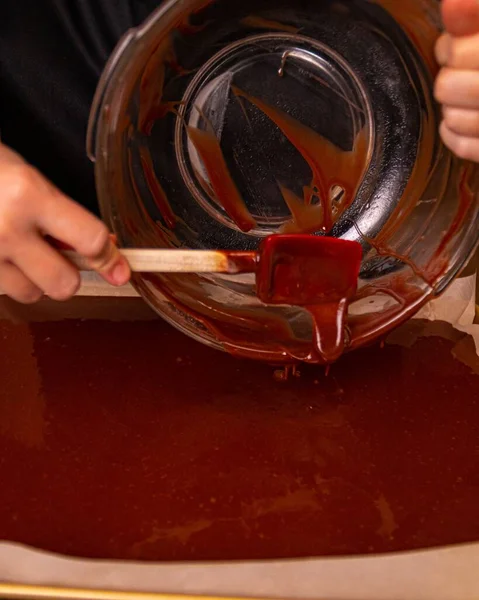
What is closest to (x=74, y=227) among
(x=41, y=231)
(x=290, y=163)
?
(x=41, y=231)

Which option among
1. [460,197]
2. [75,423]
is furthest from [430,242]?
[75,423]

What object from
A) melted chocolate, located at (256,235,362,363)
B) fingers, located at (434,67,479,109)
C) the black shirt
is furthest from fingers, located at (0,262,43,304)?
fingers, located at (434,67,479,109)

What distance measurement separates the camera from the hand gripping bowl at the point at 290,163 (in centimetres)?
99

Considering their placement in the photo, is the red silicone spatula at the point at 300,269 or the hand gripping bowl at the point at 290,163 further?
the hand gripping bowl at the point at 290,163

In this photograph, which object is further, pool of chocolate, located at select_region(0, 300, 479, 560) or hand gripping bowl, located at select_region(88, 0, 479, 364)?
hand gripping bowl, located at select_region(88, 0, 479, 364)

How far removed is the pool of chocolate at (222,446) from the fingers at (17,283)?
0.71 ft

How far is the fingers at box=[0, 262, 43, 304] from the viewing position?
32.6 inches

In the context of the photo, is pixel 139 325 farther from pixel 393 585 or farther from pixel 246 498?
pixel 393 585

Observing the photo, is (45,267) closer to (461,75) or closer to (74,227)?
(74,227)

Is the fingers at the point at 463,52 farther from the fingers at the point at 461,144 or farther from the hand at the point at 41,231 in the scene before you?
the hand at the point at 41,231

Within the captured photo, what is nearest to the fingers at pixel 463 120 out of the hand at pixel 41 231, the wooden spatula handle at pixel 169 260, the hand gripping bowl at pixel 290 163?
the hand gripping bowl at pixel 290 163

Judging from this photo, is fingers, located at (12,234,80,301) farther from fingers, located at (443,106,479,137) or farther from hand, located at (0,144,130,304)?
fingers, located at (443,106,479,137)

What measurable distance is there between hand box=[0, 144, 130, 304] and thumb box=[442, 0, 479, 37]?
493 mm

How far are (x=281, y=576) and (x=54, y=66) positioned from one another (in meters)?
0.93
